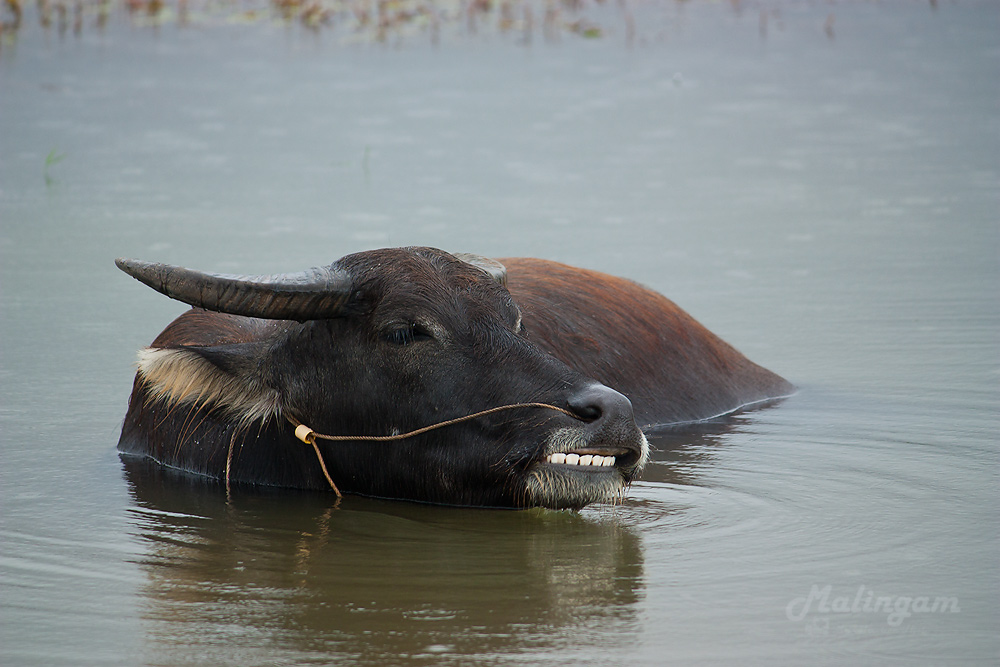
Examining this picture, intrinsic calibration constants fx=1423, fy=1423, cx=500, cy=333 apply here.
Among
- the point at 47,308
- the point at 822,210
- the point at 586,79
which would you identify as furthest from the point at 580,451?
the point at 586,79

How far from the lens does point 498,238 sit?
450 inches

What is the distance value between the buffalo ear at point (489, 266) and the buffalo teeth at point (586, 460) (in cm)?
103

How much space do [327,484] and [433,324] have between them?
3.16 ft

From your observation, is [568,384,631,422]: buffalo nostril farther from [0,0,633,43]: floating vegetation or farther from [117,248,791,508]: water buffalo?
[0,0,633,43]: floating vegetation

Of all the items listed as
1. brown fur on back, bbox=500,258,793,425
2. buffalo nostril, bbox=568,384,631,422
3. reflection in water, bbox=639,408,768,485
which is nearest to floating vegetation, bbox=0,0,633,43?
brown fur on back, bbox=500,258,793,425

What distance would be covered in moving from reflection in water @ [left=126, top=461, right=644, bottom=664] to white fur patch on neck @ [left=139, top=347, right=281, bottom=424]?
411 mm

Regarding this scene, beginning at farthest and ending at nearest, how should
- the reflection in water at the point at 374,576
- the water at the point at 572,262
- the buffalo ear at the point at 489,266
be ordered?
the buffalo ear at the point at 489,266 → the water at the point at 572,262 → the reflection in water at the point at 374,576

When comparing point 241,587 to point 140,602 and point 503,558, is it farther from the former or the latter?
point 503,558

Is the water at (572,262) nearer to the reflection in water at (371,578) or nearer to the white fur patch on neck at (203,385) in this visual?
the reflection in water at (371,578)

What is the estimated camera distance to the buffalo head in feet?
17.2

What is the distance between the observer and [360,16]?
29.2m

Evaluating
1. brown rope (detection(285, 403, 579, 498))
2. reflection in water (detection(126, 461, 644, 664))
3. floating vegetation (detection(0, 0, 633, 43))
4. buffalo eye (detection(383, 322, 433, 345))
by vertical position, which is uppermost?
floating vegetation (detection(0, 0, 633, 43))

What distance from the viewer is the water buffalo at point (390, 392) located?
527 centimetres

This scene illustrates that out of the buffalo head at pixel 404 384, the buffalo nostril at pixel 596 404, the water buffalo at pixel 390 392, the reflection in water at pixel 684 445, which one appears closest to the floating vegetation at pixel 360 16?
the reflection in water at pixel 684 445
